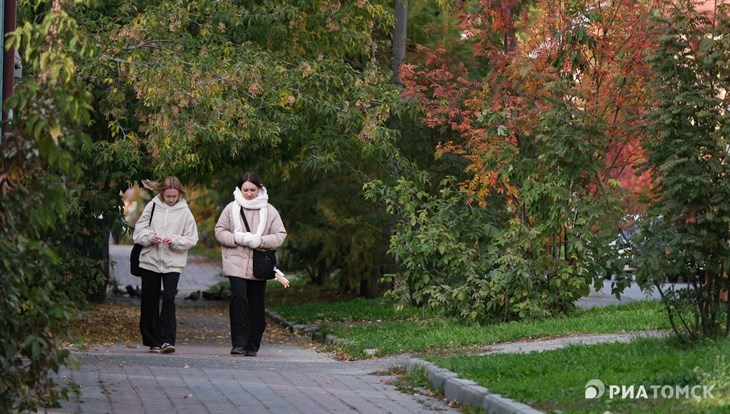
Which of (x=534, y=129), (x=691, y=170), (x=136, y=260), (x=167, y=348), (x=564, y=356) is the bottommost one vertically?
(x=167, y=348)

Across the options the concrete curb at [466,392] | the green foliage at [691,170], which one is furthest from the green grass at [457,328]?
the concrete curb at [466,392]

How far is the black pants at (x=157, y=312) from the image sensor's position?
592 inches

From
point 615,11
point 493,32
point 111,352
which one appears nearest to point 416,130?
point 493,32

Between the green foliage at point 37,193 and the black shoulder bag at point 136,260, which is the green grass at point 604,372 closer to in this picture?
the green foliage at point 37,193

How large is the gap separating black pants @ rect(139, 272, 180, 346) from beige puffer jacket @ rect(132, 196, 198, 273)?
0.42 ft

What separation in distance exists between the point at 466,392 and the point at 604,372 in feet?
3.51

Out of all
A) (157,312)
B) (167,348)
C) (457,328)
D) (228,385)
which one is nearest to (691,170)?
(228,385)

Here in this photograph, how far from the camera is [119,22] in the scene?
56.8ft

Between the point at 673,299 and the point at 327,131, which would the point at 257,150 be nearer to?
the point at 327,131

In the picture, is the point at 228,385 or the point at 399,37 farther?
the point at 399,37

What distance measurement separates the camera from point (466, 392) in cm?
1041

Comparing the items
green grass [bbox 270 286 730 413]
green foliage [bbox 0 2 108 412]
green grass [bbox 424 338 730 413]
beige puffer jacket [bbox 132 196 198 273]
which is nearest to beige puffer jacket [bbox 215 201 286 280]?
beige puffer jacket [bbox 132 196 198 273]

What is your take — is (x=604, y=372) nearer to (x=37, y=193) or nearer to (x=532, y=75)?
(x=37, y=193)

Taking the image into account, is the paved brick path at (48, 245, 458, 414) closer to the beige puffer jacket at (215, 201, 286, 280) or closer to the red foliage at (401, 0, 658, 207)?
the beige puffer jacket at (215, 201, 286, 280)
